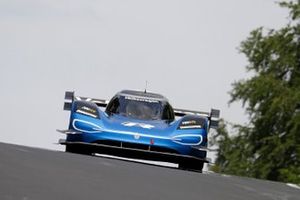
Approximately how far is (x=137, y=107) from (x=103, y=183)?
912 centimetres

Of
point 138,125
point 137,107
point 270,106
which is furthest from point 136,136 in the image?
point 270,106

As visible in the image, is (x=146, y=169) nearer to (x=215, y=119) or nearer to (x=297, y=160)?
(x=215, y=119)

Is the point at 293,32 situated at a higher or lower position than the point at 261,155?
higher

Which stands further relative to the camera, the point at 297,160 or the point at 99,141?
the point at 297,160

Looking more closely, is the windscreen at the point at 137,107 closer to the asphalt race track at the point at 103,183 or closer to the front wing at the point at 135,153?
the front wing at the point at 135,153

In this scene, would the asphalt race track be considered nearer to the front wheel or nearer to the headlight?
the headlight

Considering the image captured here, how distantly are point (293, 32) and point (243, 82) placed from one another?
3.19 meters

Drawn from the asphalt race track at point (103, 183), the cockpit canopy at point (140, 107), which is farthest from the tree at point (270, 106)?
the asphalt race track at point (103, 183)

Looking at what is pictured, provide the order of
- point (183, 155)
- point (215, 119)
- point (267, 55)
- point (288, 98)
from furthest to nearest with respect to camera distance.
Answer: point (267, 55), point (288, 98), point (215, 119), point (183, 155)

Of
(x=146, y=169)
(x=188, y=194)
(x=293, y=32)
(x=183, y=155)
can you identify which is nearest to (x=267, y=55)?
(x=293, y=32)

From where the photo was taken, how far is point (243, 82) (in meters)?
46.9

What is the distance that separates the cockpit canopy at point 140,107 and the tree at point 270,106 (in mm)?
22180

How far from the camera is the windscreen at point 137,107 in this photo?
65.0ft

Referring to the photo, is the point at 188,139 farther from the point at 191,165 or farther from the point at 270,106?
the point at 270,106
